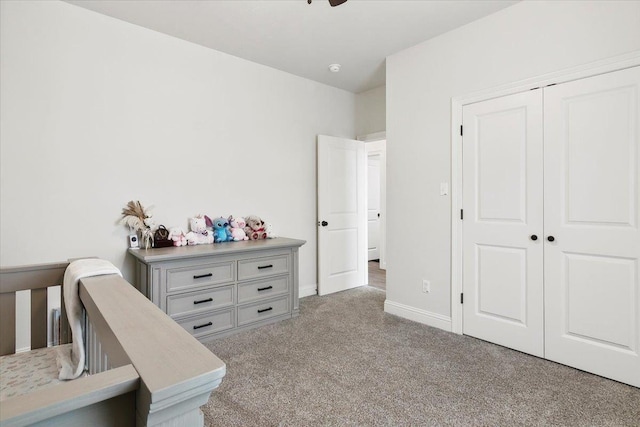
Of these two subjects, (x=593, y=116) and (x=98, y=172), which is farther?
(x=98, y=172)

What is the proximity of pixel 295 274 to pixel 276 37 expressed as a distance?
225cm

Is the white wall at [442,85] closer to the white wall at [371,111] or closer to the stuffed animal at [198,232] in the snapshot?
the white wall at [371,111]

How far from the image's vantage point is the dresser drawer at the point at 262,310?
297 centimetres

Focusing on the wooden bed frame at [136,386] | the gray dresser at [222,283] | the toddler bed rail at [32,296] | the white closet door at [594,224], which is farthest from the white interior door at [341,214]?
the wooden bed frame at [136,386]

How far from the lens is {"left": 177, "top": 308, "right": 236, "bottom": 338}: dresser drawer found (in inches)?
106

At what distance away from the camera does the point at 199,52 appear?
3.20 meters

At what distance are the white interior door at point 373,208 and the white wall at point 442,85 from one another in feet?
10.4

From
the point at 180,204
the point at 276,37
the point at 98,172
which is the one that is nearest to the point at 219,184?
the point at 180,204

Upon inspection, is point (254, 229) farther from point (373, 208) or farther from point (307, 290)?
point (373, 208)

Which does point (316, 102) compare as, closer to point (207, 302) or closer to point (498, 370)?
point (207, 302)

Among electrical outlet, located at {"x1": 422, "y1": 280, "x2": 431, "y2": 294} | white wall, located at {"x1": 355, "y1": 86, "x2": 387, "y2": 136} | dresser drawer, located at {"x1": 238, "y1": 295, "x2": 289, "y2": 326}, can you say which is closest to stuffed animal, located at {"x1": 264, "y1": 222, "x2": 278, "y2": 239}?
dresser drawer, located at {"x1": 238, "y1": 295, "x2": 289, "y2": 326}

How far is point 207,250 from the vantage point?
2770 mm

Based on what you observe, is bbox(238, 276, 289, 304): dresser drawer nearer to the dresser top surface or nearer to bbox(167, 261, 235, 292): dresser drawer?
bbox(167, 261, 235, 292): dresser drawer

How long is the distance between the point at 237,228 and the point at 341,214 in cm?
144
